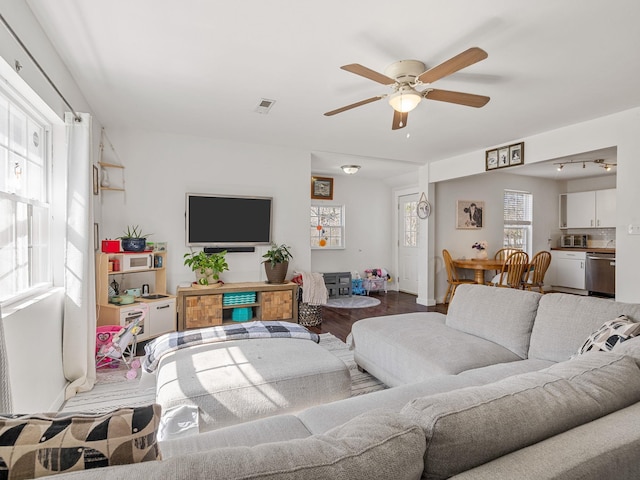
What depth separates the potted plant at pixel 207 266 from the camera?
4.32m

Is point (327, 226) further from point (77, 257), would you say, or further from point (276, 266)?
point (77, 257)

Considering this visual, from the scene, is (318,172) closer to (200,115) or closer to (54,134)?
(200,115)

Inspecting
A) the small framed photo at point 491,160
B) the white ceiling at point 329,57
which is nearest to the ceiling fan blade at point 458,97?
the white ceiling at point 329,57

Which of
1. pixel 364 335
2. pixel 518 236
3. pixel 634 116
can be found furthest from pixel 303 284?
pixel 518 236

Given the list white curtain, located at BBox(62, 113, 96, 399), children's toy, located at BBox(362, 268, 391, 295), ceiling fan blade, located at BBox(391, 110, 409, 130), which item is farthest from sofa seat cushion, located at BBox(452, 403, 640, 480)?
children's toy, located at BBox(362, 268, 391, 295)

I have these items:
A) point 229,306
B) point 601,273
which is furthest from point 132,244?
point 601,273

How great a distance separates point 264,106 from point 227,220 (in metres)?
1.77

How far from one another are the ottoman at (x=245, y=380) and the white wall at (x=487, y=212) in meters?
4.49

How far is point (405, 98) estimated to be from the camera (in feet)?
8.63

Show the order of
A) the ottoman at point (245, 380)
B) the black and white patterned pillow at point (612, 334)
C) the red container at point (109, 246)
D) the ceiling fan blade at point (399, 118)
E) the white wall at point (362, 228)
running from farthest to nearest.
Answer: the white wall at point (362, 228), the red container at point (109, 246), the ceiling fan blade at point (399, 118), the ottoman at point (245, 380), the black and white patterned pillow at point (612, 334)

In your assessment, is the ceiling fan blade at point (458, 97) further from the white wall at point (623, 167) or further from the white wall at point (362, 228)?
the white wall at point (362, 228)

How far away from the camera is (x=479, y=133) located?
4223 millimetres

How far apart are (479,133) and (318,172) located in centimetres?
315

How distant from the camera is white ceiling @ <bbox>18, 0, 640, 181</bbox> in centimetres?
199
